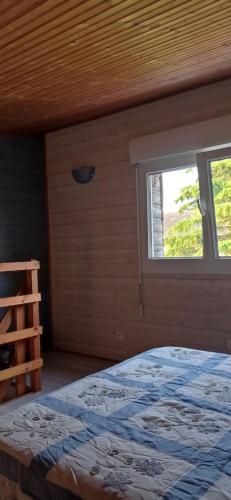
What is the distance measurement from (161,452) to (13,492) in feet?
1.65

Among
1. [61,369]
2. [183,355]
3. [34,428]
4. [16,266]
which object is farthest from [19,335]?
[34,428]

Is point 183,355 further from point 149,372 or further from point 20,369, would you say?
point 20,369

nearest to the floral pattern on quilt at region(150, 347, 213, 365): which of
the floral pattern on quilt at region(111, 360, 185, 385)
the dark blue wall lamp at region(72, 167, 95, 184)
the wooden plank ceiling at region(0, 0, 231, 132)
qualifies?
the floral pattern on quilt at region(111, 360, 185, 385)

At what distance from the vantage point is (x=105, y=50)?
228 centimetres

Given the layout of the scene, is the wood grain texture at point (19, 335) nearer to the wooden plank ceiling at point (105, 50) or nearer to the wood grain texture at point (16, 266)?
the wood grain texture at point (16, 266)

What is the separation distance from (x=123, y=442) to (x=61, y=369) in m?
2.55

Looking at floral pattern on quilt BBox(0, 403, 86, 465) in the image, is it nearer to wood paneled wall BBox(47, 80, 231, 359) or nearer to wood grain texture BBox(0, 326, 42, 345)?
wood grain texture BBox(0, 326, 42, 345)

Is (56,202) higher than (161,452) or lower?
higher

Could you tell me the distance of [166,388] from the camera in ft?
5.49

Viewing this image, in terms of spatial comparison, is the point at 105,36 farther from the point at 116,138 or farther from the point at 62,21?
the point at 116,138

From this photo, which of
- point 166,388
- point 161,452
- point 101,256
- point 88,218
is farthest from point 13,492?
point 88,218

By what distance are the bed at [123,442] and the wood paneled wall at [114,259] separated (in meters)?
1.47

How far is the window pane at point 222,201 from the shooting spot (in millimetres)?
3064

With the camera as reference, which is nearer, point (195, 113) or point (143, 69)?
point (143, 69)
